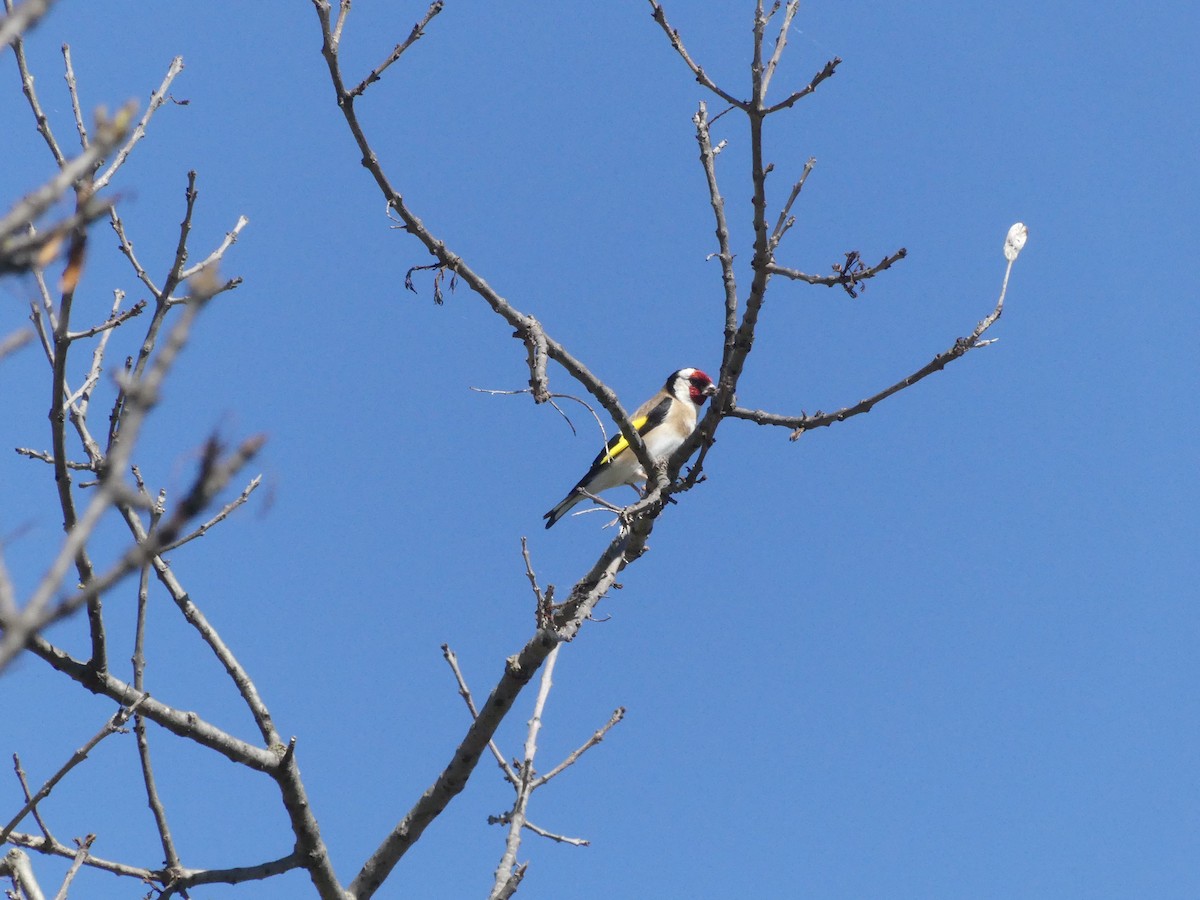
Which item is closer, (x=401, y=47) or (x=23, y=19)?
(x=23, y=19)

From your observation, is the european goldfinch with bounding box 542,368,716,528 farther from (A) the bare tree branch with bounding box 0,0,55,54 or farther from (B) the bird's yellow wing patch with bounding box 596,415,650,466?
(A) the bare tree branch with bounding box 0,0,55,54

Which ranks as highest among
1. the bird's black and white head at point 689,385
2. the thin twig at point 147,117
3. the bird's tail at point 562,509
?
the bird's black and white head at point 689,385

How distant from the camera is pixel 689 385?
10.7m

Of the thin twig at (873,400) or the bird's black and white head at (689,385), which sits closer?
the thin twig at (873,400)

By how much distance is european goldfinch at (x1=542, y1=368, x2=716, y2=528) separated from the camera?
949 centimetres

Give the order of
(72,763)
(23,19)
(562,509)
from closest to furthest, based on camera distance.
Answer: (23,19)
(72,763)
(562,509)

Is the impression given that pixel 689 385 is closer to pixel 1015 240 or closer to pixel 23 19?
pixel 1015 240

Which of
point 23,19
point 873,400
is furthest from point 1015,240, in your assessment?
point 23,19

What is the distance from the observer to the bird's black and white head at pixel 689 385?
34.8 feet

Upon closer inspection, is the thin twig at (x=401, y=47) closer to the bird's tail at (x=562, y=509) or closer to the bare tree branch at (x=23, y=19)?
the bare tree branch at (x=23, y=19)

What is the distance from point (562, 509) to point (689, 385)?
2.07 m

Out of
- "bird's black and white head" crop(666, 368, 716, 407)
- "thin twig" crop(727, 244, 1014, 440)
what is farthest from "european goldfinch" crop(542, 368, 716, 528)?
"thin twig" crop(727, 244, 1014, 440)

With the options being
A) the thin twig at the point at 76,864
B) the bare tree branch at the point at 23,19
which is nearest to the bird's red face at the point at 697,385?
the thin twig at the point at 76,864

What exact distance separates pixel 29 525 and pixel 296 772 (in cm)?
265
